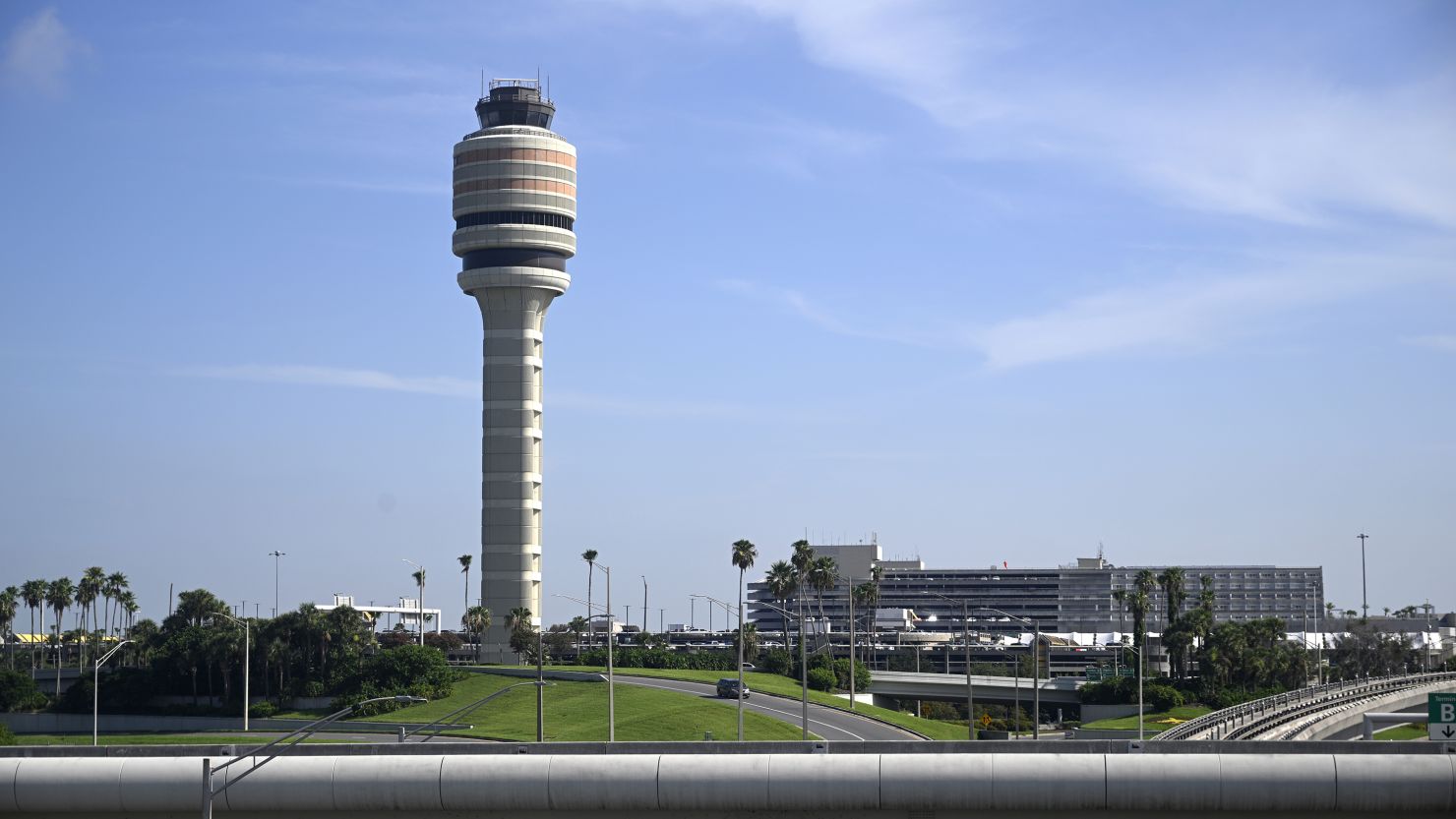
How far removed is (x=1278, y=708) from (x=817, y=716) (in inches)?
1413

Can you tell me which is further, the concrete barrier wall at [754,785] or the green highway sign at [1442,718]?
the green highway sign at [1442,718]

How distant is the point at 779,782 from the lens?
3891 centimetres

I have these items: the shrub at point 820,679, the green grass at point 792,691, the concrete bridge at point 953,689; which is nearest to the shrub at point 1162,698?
the green grass at point 792,691

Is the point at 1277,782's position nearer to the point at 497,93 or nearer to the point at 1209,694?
the point at 1209,694

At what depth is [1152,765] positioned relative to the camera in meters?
38.4

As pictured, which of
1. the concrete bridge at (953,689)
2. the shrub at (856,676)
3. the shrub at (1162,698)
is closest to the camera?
the shrub at (1162,698)

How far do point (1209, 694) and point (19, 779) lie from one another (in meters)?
119

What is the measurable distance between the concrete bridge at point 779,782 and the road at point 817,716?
64942 mm

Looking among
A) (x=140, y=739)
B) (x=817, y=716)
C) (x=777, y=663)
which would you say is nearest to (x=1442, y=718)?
(x=817, y=716)

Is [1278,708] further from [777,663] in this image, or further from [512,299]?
[512,299]

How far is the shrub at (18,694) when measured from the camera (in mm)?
147500

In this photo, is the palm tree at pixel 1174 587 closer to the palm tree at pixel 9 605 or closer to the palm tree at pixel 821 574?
the palm tree at pixel 821 574

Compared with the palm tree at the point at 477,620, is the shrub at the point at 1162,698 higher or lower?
lower

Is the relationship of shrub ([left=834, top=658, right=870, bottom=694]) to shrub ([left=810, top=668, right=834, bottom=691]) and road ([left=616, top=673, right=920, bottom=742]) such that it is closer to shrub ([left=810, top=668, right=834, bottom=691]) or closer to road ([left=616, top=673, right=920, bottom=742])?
shrub ([left=810, top=668, right=834, bottom=691])
